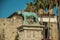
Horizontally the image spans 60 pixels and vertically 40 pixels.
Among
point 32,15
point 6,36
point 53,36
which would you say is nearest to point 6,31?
point 6,36

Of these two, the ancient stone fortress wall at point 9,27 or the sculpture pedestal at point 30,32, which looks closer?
the sculpture pedestal at point 30,32

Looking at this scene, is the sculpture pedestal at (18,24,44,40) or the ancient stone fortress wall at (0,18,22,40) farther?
the ancient stone fortress wall at (0,18,22,40)

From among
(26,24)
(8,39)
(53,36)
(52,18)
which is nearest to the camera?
(26,24)

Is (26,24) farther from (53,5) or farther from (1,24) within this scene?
(53,5)

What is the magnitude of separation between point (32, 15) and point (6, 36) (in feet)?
64.3

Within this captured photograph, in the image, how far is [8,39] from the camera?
130 ft

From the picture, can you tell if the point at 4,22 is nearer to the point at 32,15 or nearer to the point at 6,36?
the point at 6,36

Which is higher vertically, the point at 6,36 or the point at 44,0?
the point at 44,0

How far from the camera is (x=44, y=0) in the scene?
144ft

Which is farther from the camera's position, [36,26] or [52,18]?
[52,18]

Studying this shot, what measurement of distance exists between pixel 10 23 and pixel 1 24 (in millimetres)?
1032

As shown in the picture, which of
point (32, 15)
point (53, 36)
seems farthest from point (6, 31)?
point (32, 15)

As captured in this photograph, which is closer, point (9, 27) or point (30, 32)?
point (30, 32)

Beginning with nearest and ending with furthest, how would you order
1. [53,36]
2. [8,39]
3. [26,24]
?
[26,24] < [8,39] < [53,36]
